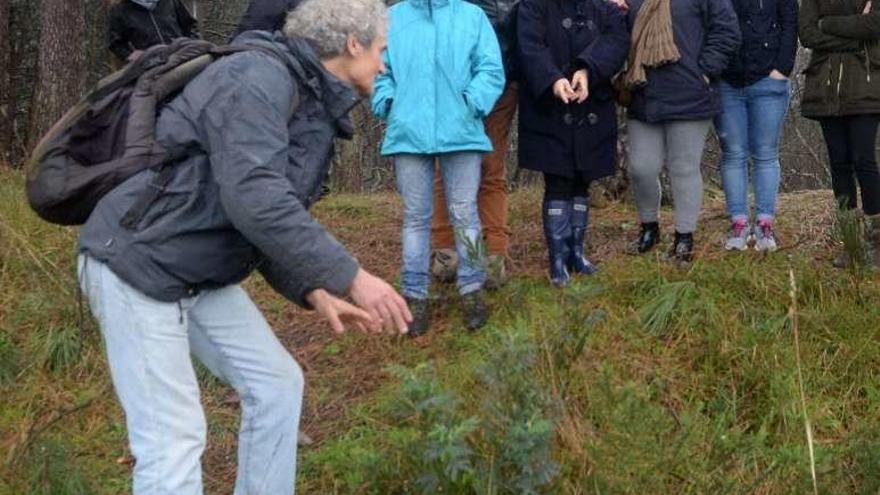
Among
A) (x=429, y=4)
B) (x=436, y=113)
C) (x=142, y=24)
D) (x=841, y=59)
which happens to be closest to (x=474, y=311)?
(x=436, y=113)

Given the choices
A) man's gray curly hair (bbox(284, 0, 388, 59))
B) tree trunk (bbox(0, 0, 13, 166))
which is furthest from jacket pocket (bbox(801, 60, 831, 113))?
tree trunk (bbox(0, 0, 13, 166))

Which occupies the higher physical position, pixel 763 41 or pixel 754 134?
pixel 763 41

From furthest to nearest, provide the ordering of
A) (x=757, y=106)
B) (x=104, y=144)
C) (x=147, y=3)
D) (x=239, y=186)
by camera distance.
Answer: (x=147, y=3) < (x=757, y=106) < (x=104, y=144) < (x=239, y=186)

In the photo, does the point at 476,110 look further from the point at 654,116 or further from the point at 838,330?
the point at 838,330

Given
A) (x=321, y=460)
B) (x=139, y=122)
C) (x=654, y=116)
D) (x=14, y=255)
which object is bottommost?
(x=321, y=460)

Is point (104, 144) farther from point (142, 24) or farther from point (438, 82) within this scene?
point (142, 24)

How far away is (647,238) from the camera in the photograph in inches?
265

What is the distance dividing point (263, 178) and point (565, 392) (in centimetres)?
162

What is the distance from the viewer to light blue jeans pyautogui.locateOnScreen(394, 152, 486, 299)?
5.72 metres

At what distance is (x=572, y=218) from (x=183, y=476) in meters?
3.41

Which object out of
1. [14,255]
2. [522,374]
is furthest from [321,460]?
[14,255]

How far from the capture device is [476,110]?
565 centimetres

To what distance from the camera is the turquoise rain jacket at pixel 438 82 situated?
222 inches

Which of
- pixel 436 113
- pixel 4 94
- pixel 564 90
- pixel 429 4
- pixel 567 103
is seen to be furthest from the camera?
pixel 4 94
